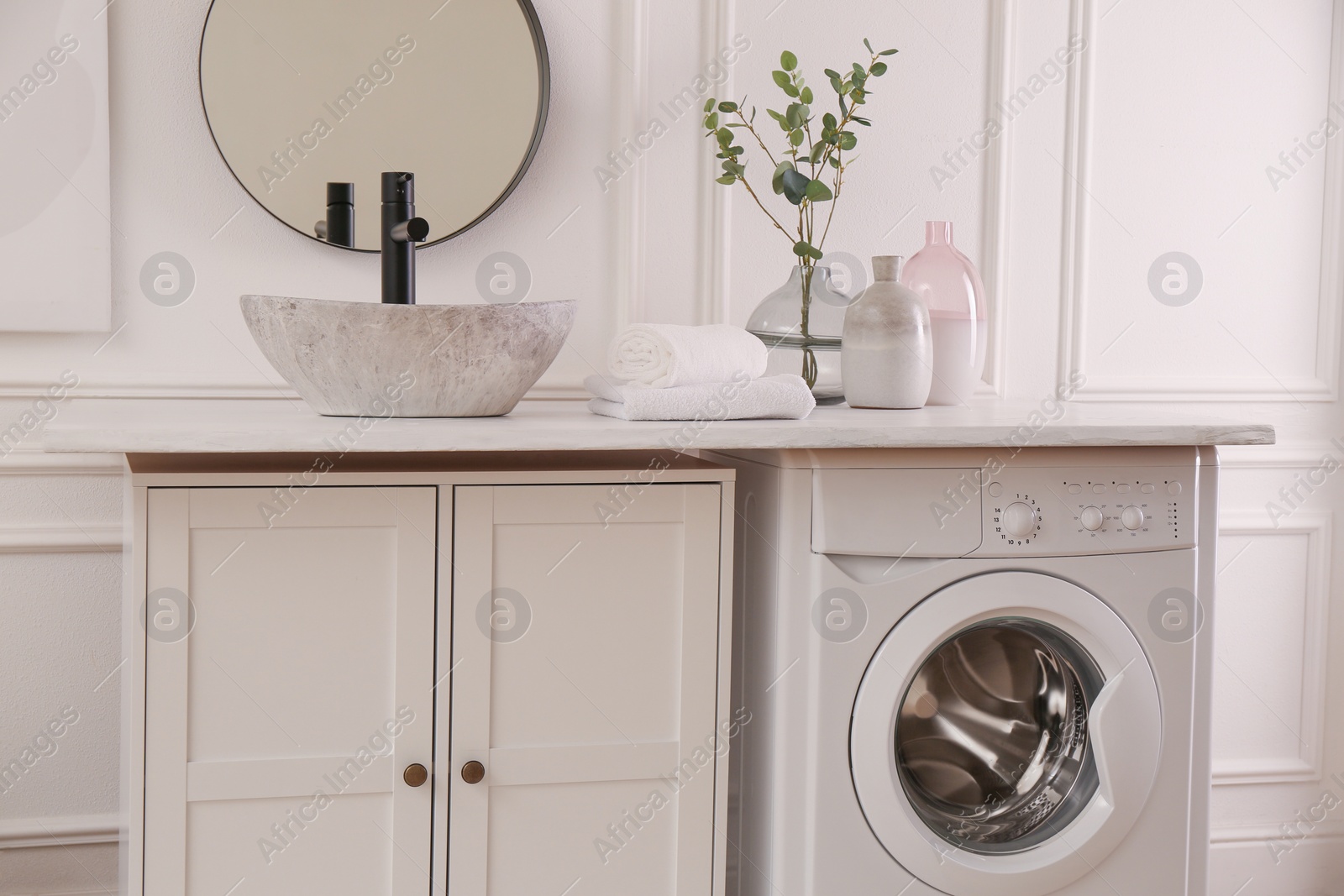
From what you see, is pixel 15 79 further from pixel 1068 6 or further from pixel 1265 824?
pixel 1265 824

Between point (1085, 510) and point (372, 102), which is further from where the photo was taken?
point (372, 102)

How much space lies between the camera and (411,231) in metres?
1.24

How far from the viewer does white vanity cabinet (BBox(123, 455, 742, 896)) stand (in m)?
1.17

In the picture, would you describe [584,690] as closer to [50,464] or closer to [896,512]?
[896,512]

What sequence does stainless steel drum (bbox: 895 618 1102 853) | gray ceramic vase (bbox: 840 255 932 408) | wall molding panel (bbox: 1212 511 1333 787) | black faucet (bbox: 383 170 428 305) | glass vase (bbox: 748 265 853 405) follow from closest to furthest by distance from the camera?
black faucet (bbox: 383 170 428 305) < stainless steel drum (bbox: 895 618 1102 853) < gray ceramic vase (bbox: 840 255 932 408) < glass vase (bbox: 748 265 853 405) < wall molding panel (bbox: 1212 511 1333 787)

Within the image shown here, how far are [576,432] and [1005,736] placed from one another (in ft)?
2.59

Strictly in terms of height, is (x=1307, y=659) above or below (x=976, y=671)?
below

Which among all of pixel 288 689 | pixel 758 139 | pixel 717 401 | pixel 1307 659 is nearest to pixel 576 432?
pixel 717 401

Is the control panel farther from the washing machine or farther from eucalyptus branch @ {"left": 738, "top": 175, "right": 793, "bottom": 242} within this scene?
eucalyptus branch @ {"left": 738, "top": 175, "right": 793, "bottom": 242}

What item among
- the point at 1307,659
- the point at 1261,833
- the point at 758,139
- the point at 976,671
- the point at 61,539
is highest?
the point at 758,139

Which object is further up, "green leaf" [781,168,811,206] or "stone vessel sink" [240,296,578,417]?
"green leaf" [781,168,811,206]

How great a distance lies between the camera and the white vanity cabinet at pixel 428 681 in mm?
1166

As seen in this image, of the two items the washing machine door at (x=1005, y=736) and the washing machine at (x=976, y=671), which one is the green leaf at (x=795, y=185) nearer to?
the washing machine at (x=976, y=671)

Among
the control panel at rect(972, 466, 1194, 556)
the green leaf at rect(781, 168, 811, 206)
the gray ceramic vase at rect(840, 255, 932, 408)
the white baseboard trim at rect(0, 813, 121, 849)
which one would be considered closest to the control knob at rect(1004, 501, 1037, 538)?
the control panel at rect(972, 466, 1194, 556)
